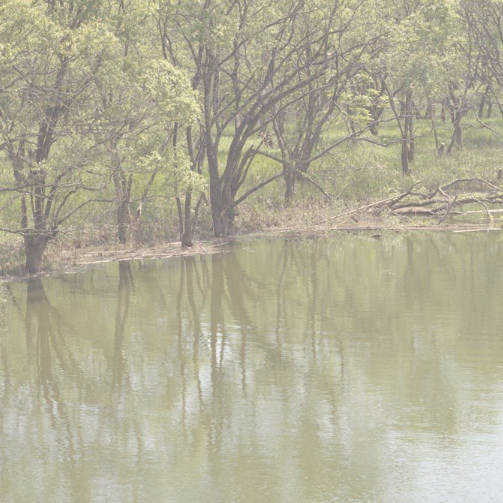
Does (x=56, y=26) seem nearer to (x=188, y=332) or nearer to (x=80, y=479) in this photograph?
(x=188, y=332)

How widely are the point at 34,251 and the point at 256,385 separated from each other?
450 inches

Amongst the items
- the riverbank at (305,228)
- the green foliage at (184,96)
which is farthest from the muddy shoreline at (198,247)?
the green foliage at (184,96)

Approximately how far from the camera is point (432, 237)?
97.4ft

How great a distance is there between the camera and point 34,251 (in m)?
23.9

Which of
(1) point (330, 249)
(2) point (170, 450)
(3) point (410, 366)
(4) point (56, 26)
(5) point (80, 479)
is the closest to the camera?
(5) point (80, 479)

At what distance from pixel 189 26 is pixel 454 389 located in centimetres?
1608

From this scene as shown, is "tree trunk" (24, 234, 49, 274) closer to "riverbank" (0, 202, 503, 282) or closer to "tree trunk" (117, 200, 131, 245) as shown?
"riverbank" (0, 202, 503, 282)

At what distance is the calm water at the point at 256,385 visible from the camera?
34.7ft

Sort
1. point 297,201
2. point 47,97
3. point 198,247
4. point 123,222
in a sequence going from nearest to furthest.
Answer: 1. point 47,97
2. point 198,247
3. point 123,222
4. point 297,201

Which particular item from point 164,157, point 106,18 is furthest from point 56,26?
point 164,157

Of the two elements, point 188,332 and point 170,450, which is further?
point 188,332

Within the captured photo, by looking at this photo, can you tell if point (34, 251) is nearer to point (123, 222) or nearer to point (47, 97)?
point (47, 97)

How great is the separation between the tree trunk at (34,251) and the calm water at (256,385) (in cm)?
63

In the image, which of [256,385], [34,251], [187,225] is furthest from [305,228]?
[256,385]
